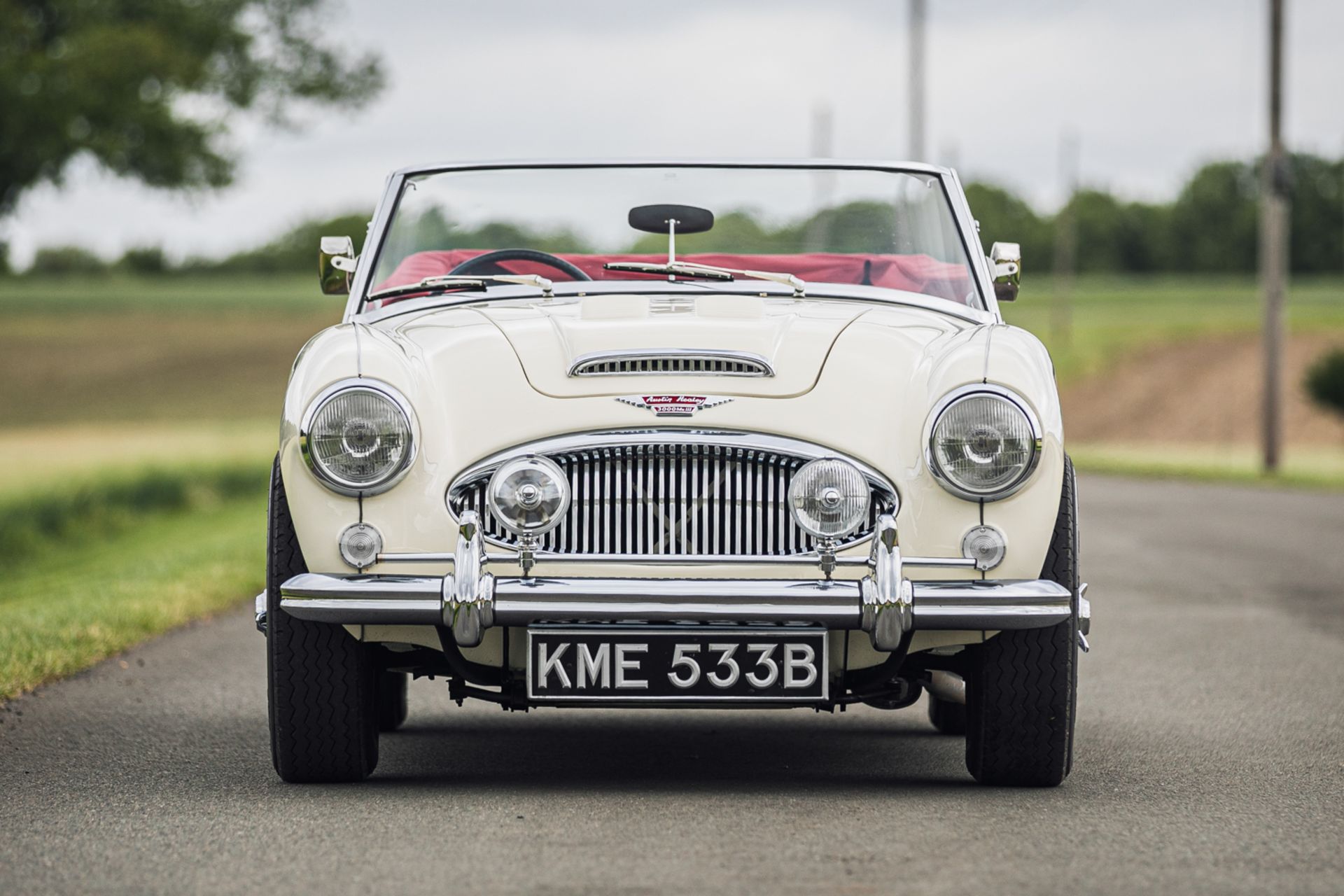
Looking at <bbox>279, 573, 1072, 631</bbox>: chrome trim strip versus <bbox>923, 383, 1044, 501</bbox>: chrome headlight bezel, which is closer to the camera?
<bbox>279, 573, 1072, 631</bbox>: chrome trim strip

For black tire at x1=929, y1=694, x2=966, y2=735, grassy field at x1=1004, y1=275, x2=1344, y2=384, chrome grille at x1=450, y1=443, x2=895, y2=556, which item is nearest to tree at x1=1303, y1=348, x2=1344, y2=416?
grassy field at x1=1004, y1=275, x2=1344, y2=384

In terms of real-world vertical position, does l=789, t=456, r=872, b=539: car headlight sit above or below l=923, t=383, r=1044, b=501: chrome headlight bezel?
below

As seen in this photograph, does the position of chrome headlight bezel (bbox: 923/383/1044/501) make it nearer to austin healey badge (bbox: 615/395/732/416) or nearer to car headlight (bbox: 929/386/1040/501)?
car headlight (bbox: 929/386/1040/501)

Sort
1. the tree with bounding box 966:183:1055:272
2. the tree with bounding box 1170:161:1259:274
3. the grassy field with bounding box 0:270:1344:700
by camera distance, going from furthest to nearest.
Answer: the tree with bounding box 1170:161:1259:274, the tree with bounding box 966:183:1055:272, the grassy field with bounding box 0:270:1344:700

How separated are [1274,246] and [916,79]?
31.6ft

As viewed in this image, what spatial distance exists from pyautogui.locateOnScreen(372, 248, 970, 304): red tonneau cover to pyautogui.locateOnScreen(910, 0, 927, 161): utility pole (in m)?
26.6

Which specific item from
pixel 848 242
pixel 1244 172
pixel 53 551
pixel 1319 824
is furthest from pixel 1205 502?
pixel 1244 172

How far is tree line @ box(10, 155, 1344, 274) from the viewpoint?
66.4 meters

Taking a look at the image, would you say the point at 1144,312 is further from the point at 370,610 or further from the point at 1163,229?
the point at 370,610

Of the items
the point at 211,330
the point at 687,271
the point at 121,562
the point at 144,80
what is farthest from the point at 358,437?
the point at 211,330

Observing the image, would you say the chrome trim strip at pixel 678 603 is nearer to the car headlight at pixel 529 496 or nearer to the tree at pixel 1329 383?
the car headlight at pixel 529 496

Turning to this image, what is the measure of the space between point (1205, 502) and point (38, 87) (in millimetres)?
14143

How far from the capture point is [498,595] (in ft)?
13.4

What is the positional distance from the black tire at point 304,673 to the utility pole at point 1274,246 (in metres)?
20.8
